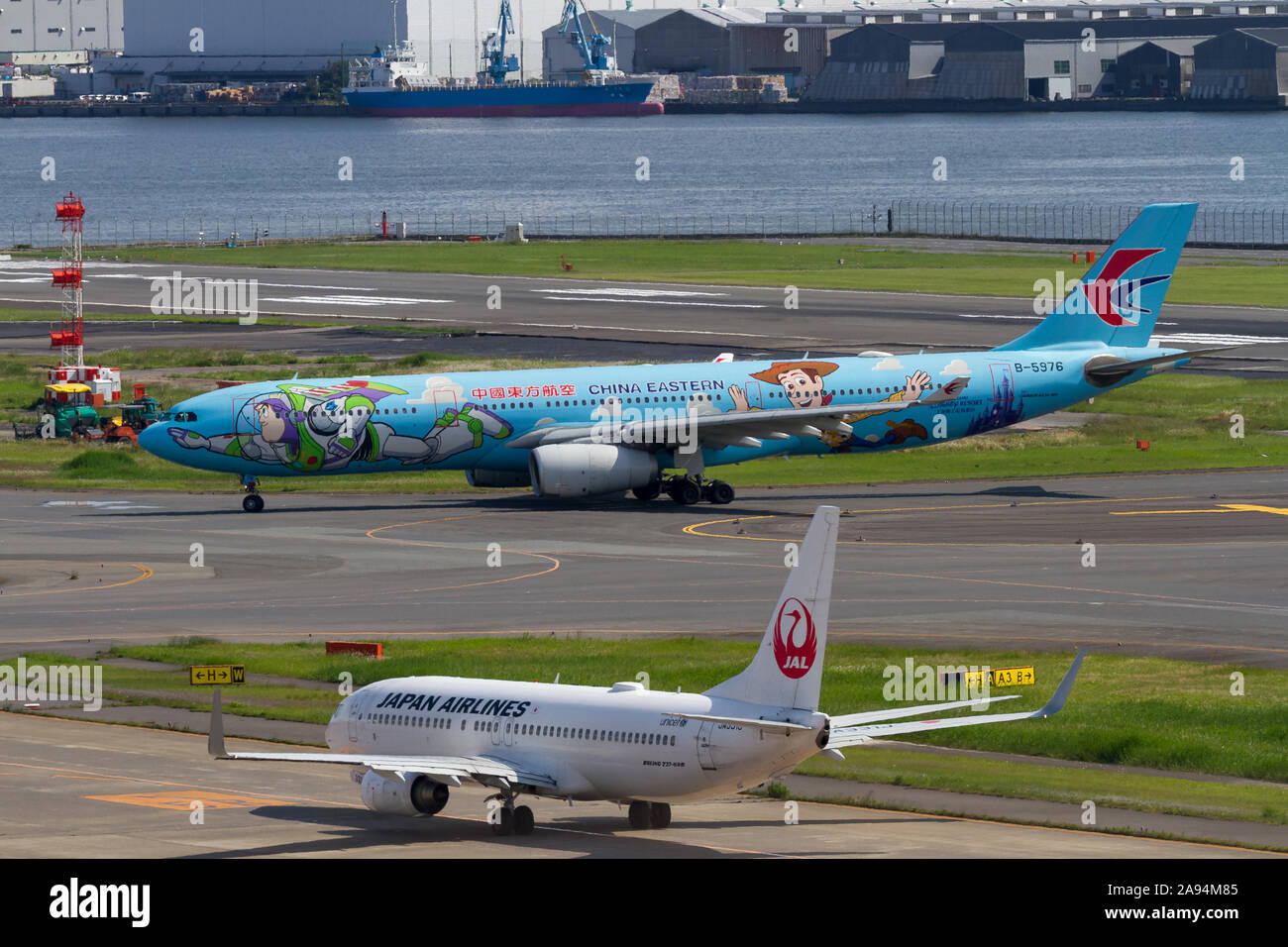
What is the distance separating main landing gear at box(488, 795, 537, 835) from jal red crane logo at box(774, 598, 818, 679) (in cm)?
663

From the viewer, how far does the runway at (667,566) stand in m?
59.9

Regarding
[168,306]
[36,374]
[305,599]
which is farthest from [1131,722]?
[168,306]

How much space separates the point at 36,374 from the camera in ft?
391

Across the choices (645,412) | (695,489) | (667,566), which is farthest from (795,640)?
(645,412)

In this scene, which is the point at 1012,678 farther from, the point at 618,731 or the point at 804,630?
the point at 804,630

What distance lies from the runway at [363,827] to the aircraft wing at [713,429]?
118 ft

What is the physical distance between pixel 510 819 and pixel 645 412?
45157 millimetres

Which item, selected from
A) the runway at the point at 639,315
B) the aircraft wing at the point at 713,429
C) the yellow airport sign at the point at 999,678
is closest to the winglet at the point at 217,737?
the yellow airport sign at the point at 999,678

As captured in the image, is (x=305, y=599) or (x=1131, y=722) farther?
(x=305, y=599)

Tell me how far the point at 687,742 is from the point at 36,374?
93986mm

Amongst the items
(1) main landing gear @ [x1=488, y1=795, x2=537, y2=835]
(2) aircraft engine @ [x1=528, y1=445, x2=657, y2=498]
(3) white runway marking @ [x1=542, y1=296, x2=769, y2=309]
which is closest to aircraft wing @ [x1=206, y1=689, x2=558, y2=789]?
(1) main landing gear @ [x1=488, y1=795, x2=537, y2=835]

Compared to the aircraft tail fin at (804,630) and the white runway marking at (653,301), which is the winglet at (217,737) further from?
the white runway marking at (653,301)

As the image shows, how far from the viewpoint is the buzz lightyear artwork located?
7969 centimetres
